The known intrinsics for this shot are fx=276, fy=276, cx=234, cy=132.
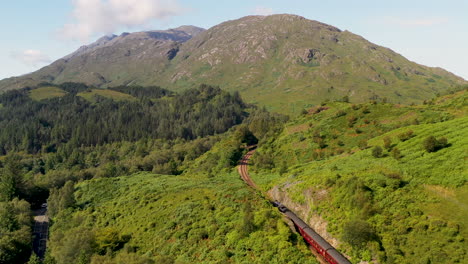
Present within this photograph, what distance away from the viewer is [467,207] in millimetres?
37219

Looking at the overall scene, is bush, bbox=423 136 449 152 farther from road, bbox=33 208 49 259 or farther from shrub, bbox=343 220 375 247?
road, bbox=33 208 49 259

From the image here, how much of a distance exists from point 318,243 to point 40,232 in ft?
278

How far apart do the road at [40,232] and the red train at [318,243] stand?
218 ft

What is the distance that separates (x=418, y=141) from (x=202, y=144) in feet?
365

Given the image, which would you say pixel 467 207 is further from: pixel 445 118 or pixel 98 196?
pixel 98 196

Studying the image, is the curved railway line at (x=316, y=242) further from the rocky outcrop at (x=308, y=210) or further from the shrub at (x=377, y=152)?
the shrub at (x=377, y=152)

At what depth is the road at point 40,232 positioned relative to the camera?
2897 inches

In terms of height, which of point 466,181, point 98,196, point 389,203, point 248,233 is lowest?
point 98,196

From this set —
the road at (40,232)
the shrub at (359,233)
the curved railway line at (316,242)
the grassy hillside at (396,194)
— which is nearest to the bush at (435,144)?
the grassy hillside at (396,194)

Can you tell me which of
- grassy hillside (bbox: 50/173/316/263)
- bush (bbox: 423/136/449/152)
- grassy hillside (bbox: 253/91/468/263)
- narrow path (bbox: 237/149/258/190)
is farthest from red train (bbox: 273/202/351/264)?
bush (bbox: 423/136/449/152)

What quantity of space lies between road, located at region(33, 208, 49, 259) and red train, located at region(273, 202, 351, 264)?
218ft

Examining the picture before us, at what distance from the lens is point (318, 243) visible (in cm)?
3991

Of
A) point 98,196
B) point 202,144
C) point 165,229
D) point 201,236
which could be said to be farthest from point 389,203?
point 202,144

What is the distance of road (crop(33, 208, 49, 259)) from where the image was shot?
241 feet
